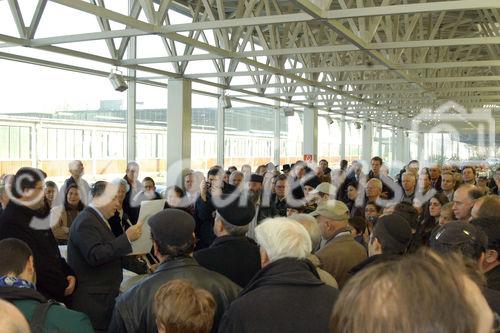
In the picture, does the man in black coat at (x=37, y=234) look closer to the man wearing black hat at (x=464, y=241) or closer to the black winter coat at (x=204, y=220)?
the black winter coat at (x=204, y=220)

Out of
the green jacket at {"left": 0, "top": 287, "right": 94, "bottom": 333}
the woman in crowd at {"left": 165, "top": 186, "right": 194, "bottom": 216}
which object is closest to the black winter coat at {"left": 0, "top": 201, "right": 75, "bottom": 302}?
the green jacket at {"left": 0, "top": 287, "right": 94, "bottom": 333}

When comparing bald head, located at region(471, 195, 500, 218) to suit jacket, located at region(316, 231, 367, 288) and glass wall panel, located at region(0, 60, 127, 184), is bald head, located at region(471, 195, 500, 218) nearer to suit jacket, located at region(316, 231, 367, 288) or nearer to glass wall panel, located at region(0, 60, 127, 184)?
suit jacket, located at region(316, 231, 367, 288)

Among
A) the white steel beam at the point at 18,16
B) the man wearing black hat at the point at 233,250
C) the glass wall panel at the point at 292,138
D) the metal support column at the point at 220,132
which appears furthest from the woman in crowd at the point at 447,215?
the glass wall panel at the point at 292,138

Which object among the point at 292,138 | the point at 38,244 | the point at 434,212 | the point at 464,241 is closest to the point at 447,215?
the point at 434,212

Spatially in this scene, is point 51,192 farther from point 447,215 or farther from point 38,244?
point 447,215

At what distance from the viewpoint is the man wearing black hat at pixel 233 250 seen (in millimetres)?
3021

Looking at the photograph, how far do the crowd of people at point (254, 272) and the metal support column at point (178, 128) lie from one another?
4171 millimetres

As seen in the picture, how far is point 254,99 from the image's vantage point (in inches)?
527

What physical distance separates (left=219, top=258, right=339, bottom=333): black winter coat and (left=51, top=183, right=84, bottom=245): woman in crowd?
410 centimetres

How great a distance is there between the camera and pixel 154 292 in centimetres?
236

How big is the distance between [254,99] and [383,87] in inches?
179

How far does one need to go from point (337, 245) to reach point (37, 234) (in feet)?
6.99

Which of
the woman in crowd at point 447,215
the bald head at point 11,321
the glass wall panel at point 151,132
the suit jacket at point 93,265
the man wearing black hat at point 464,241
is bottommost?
the suit jacket at point 93,265

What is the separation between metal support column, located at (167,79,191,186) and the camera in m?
9.37
